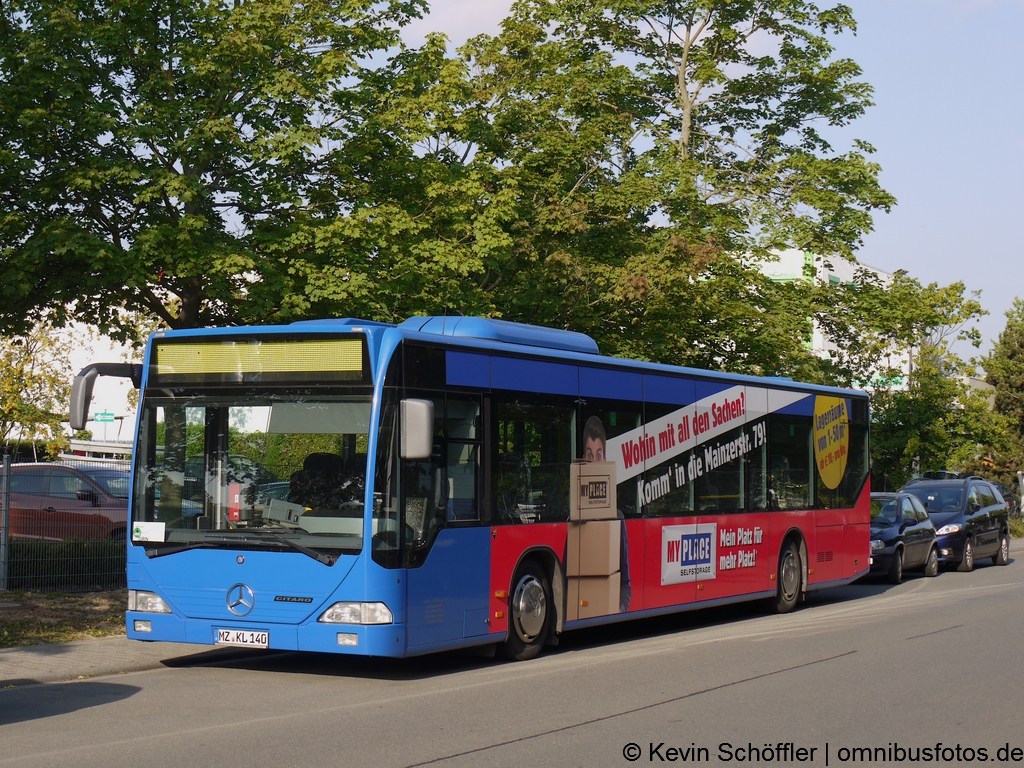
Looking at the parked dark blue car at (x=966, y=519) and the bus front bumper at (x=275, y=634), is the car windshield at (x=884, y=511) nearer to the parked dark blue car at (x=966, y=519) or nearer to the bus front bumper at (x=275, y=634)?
the parked dark blue car at (x=966, y=519)

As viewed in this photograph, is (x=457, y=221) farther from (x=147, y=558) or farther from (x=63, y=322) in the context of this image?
(x=147, y=558)

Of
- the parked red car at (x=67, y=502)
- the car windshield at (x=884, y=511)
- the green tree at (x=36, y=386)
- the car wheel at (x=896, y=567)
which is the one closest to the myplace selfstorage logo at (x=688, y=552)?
the parked red car at (x=67, y=502)

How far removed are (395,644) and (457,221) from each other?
36.4 ft

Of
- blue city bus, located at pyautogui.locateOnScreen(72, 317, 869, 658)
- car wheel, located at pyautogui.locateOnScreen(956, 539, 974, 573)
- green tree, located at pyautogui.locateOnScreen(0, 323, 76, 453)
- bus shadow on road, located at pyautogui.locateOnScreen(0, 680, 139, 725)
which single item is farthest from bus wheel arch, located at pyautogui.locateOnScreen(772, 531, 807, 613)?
green tree, located at pyautogui.locateOnScreen(0, 323, 76, 453)

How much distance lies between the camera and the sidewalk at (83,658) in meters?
10.5

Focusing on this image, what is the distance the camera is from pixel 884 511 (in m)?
23.4

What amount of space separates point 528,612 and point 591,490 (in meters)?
1.60

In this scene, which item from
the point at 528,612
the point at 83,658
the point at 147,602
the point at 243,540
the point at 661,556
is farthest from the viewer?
the point at 661,556

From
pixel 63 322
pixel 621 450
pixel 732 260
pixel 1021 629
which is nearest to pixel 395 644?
pixel 621 450

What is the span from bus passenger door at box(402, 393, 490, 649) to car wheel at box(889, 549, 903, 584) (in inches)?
530

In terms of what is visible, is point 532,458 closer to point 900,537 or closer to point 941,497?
point 900,537

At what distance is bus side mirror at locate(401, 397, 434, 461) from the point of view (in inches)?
389

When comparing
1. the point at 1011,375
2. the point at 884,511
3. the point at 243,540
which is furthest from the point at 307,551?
the point at 1011,375

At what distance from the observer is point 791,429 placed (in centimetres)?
1742
